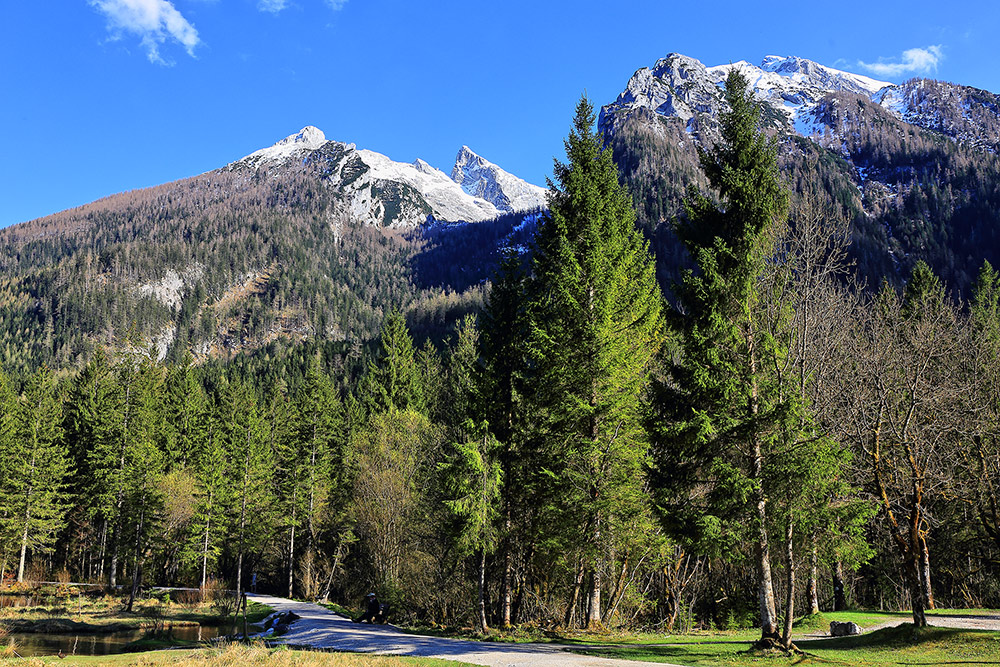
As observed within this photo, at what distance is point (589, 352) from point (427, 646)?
9059 mm

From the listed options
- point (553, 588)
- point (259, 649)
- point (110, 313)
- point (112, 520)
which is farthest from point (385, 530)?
point (110, 313)

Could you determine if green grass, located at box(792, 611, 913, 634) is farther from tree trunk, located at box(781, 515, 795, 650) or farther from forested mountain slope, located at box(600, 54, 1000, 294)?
forested mountain slope, located at box(600, 54, 1000, 294)

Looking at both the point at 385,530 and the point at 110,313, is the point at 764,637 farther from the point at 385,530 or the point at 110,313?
the point at 110,313

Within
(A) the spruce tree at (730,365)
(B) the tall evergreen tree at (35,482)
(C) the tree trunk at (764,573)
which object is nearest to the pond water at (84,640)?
(A) the spruce tree at (730,365)

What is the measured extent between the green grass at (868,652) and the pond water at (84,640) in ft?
66.3

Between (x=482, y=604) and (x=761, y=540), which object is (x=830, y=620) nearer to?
(x=761, y=540)

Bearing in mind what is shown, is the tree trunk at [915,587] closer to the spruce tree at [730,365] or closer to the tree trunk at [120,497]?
the spruce tree at [730,365]

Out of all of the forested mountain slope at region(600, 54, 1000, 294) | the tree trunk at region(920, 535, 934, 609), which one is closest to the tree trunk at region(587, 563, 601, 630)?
the tree trunk at region(920, 535, 934, 609)

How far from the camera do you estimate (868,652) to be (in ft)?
43.3

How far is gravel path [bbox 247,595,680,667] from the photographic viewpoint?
12380 millimetres

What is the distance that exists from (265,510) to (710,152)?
42930 millimetres

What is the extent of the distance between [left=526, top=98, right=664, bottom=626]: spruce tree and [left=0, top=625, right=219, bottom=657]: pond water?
1767 centimetres

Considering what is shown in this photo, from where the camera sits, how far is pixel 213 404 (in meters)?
65.1

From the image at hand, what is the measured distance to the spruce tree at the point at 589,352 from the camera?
17062 mm
